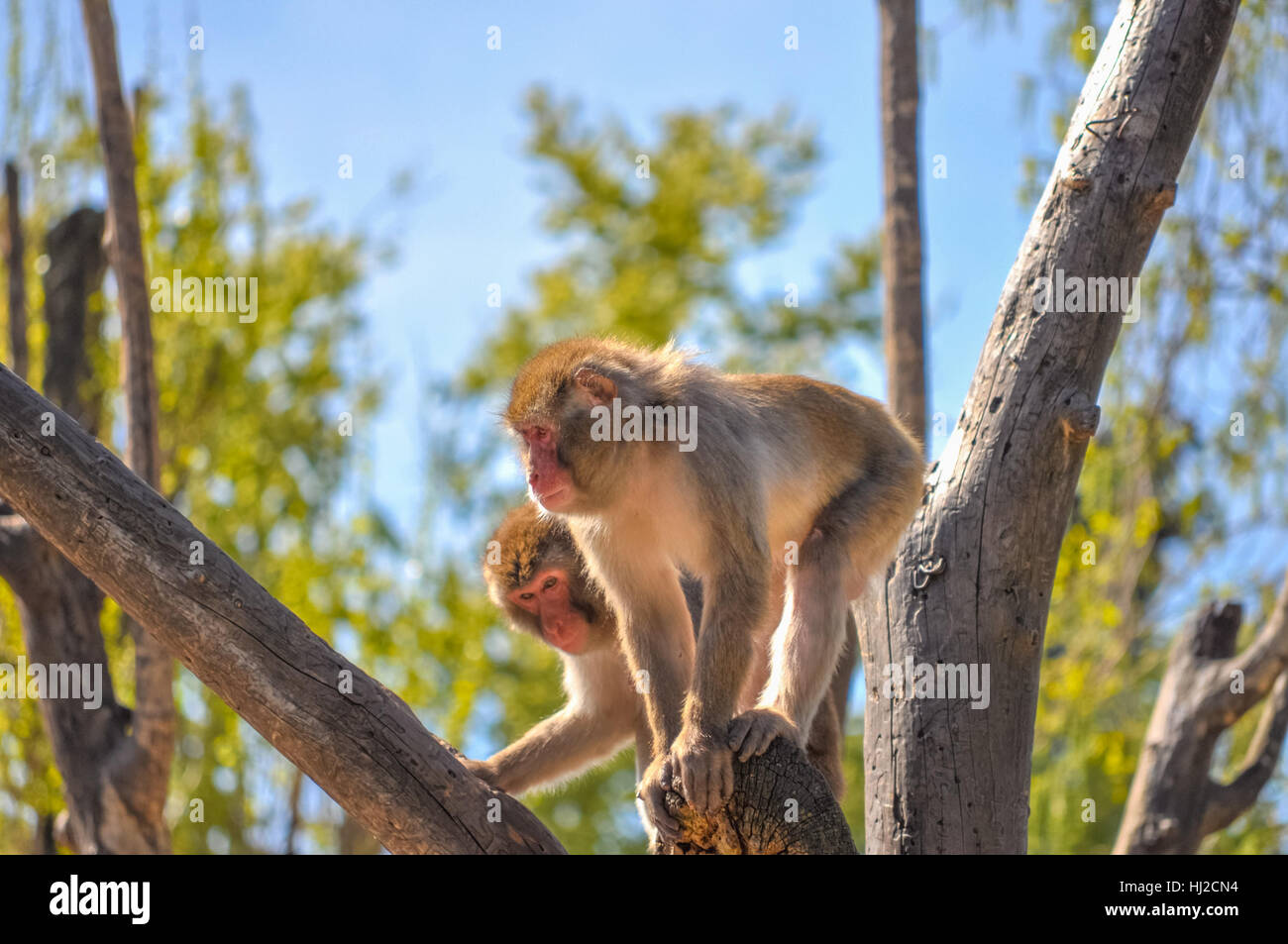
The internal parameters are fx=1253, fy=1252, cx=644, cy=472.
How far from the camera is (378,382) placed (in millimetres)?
15086

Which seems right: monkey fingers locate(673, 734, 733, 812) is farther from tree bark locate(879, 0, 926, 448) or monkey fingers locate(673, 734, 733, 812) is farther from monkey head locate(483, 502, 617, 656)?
tree bark locate(879, 0, 926, 448)

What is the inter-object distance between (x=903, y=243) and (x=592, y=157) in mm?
13577

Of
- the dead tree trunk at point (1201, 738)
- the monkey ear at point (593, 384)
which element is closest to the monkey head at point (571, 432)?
the monkey ear at point (593, 384)

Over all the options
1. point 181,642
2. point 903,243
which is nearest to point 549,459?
point 181,642

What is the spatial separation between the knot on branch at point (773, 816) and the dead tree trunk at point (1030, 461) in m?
1.15

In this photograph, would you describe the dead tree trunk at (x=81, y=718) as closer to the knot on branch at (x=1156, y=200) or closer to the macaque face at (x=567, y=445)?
the macaque face at (x=567, y=445)

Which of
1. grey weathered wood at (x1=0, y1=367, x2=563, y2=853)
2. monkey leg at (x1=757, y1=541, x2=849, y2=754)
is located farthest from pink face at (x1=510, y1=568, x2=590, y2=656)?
grey weathered wood at (x1=0, y1=367, x2=563, y2=853)

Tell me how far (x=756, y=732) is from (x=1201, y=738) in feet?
14.4

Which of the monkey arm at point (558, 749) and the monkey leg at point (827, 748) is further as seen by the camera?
the monkey leg at point (827, 748)

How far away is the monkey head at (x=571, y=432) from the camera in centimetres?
453

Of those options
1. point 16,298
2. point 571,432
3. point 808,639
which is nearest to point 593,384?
A: point 571,432

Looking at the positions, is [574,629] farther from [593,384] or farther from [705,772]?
[705,772]

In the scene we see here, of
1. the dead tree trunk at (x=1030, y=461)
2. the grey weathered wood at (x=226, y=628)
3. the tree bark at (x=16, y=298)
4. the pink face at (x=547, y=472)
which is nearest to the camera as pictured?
the grey weathered wood at (x=226, y=628)
